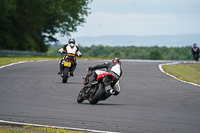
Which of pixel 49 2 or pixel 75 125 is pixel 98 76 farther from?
pixel 49 2

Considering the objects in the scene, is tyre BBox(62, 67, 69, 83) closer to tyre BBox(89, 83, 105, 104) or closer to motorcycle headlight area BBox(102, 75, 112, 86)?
tyre BBox(89, 83, 105, 104)

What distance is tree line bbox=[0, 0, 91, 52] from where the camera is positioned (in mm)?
53438

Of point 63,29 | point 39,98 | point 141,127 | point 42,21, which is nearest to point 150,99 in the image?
point 39,98

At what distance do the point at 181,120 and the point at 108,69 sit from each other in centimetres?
292

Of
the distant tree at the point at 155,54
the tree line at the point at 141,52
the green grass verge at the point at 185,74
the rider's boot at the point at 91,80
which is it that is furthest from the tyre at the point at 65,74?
the distant tree at the point at 155,54

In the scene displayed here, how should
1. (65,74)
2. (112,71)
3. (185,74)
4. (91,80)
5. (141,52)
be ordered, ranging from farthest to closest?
(141,52) → (185,74) → (65,74) → (91,80) → (112,71)

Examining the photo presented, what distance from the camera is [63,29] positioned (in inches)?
2680

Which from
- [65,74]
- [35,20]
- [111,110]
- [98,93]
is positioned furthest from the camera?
[35,20]

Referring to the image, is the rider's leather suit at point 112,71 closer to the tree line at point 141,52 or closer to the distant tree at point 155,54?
the tree line at point 141,52

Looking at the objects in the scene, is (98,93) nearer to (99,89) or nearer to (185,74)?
(99,89)

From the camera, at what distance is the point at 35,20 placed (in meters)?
56.8

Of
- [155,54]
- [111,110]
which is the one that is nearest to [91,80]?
[111,110]

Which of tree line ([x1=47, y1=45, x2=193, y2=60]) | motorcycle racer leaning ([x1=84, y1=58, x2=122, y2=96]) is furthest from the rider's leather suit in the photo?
tree line ([x1=47, y1=45, x2=193, y2=60])

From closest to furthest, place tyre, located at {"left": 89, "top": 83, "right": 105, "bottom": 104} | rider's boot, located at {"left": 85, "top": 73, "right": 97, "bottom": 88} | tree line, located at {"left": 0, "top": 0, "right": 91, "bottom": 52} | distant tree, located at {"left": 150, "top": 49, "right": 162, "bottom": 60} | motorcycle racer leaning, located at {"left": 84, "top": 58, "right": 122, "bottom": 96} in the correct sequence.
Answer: tyre, located at {"left": 89, "top": 83, "right": 105, "bottom": 104} → motorcycle racer leaning, located at {"left": 84, "top": 58, "right": 122, "bottom": 96} → rider's boot, located at {"left": 85, "top": 73, "right": 97, "bottom": 88} → tree line, located at {"left": 0, "top": 0, "right": 91, "bottom": 52} → distant tree, located at {"left": 150, "top": 49, "right": 162, "bottom": 60}
